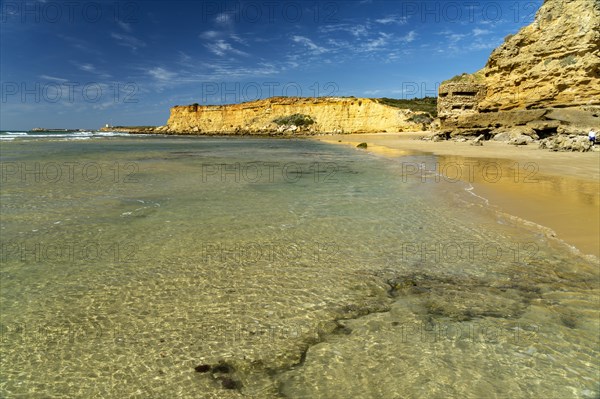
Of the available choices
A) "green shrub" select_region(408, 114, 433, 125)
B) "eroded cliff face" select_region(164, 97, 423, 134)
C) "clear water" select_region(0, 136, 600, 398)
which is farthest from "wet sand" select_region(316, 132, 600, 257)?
"eroded cliff face" select_region(164, 97, 423, 134)

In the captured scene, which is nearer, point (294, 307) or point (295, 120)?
point (294, 307)

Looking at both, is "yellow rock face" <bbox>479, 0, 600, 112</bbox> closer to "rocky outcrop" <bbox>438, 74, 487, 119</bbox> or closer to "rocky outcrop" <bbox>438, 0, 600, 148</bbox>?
"rocky outcrop" <bbox>438, 0, 600, 148</bbox>

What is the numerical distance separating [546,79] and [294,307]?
2450cm

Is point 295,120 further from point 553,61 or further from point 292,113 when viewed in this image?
point 553,61

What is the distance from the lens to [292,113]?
74812mm

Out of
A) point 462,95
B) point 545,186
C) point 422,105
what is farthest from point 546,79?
point 422,105

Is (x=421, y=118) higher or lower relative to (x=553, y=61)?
higher

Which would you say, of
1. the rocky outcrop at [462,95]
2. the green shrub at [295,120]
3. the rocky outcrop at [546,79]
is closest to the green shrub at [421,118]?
the green shrub at [295,120]

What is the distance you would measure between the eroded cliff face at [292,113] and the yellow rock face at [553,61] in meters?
31.1

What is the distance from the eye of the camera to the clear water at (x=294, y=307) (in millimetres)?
2490

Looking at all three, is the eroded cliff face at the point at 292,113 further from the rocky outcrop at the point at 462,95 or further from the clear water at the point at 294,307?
the clear water at the point at 294,307

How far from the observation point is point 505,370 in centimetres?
256

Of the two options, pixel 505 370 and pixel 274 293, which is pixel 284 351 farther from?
pixel 505 370

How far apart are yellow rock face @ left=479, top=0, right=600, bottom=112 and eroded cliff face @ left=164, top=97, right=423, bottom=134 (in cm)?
3105
